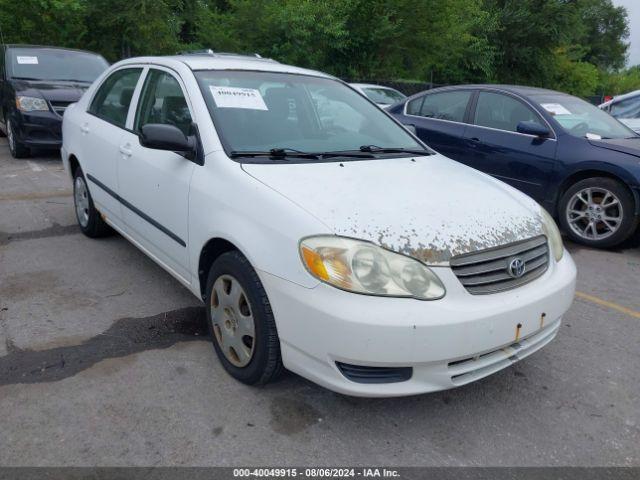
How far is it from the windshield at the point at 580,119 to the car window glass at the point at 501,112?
7.4 inches

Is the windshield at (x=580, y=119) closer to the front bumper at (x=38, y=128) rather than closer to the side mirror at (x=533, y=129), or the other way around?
the side mirror at (x=533, y=129)

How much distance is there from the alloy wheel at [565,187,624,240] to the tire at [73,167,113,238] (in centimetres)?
448

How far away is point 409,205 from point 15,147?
7959 mm

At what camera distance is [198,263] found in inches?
119

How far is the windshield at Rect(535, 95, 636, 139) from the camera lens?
5.89m

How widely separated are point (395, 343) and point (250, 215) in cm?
90

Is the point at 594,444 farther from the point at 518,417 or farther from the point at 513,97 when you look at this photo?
the point at 513,97

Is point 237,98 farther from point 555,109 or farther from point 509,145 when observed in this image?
point 555,109

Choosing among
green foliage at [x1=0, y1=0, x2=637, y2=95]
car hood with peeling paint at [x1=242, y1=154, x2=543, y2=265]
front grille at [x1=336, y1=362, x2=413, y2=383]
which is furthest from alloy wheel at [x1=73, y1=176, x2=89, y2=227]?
green foliage at [x1=0, y1=0, x2=637, y2=95]

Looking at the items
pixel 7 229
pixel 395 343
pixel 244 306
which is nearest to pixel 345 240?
pixel 395 343

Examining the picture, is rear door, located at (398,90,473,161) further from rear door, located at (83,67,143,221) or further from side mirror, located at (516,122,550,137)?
rear door, located at (83,67,143,221)

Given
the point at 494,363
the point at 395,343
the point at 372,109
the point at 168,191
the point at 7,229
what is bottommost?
the point at 7,229

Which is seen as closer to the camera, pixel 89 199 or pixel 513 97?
pixel 89 199

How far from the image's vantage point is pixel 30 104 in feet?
27.0
